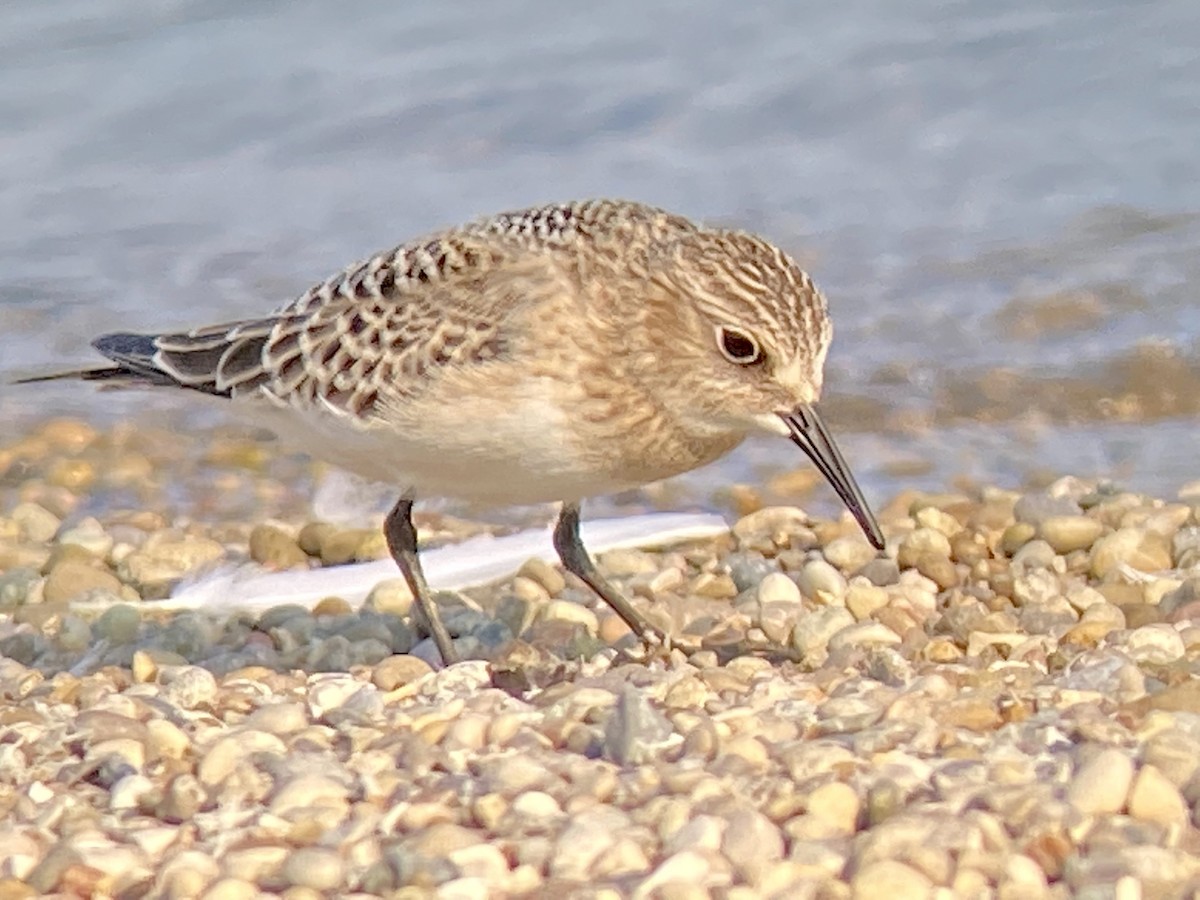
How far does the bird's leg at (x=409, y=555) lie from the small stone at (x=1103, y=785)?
7.32ft

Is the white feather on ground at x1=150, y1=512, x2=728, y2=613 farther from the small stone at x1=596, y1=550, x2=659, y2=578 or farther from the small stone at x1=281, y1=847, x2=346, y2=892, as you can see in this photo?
the small stone at x1=281, y1=847, x2=346, y2=892

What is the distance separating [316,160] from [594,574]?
6.38m

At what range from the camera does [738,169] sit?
1214 cm

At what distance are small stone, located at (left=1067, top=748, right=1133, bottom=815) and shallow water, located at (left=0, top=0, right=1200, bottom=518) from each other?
3676mm

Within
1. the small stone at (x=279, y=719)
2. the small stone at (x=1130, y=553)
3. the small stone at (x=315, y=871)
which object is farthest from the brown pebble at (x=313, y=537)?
the small stone at (x=315, y=871)

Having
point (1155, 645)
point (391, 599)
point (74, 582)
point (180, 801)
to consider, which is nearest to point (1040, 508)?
point (1155, 645)

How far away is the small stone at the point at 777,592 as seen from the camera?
21.9 feet

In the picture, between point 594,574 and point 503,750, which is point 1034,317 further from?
point 503,750

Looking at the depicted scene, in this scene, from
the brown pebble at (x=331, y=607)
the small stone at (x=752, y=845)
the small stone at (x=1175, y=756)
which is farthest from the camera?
the brown pebble at (x=331, y=607)

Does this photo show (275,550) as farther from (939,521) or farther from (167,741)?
(167,741)

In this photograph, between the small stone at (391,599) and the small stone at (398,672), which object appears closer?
the small stone at (398,672)

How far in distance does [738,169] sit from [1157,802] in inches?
315

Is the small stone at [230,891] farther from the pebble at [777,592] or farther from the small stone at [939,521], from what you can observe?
the small stone at [939,521]

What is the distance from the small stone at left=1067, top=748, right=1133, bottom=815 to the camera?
449cm
